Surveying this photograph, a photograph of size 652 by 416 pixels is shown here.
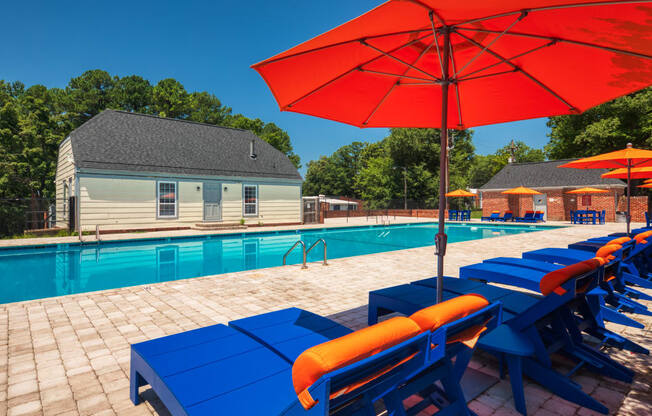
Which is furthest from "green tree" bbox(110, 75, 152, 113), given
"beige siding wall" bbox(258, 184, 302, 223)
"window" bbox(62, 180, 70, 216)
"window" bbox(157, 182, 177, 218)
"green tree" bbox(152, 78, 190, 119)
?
"beige siding wall" bbox(258, 184, 302, 223)

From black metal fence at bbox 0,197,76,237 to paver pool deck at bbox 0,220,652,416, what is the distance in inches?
502

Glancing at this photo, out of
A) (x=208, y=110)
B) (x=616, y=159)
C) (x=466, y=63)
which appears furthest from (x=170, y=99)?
(x=466, y=63)

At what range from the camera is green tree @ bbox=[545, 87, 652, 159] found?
84.7 feet

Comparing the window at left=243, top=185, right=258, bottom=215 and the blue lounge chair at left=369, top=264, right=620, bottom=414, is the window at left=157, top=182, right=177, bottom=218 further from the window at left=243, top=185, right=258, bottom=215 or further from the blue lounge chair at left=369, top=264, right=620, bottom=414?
the blue lounge chair at left=369, top=264, right=620, bottom=414

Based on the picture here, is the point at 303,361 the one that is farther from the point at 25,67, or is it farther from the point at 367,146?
the point at 367,146

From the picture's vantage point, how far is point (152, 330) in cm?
381

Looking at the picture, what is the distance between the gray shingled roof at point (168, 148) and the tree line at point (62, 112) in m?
6.64

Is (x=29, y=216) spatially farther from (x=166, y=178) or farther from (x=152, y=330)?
(x=152, y=330)

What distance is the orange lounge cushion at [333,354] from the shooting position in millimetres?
1048

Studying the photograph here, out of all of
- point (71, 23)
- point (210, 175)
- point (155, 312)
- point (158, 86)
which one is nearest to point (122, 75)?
point (158, 86)

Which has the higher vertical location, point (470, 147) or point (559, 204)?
point (470, 147)

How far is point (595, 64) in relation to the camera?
8.77 ft

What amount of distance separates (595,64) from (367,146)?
55.3 meters

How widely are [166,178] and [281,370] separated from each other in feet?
57.0
